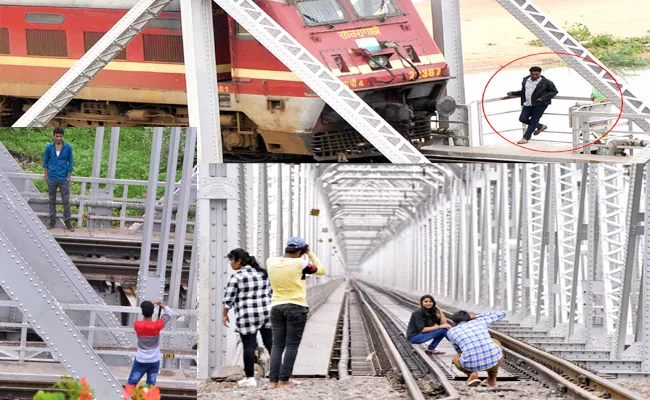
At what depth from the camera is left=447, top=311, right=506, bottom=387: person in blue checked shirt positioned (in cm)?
951

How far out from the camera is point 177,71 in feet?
55.6

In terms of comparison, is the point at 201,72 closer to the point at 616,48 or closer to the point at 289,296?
the point at 289,296

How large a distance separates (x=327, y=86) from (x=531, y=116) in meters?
4.07

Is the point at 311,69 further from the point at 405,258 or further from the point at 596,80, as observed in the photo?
the point at 405,258

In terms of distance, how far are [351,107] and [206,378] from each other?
17.4 ft

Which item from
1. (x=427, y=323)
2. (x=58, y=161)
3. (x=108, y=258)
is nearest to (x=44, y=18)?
(x=108, y=258)

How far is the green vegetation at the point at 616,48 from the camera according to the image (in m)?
39.7

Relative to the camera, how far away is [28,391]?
12.7 metres

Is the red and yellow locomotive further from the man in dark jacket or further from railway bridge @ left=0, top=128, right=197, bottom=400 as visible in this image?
the man in dark jacket

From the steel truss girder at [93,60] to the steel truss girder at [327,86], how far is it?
1241mm

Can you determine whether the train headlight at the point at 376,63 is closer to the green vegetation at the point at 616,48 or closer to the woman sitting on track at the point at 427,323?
the woman sitting on track at the point at 427,323

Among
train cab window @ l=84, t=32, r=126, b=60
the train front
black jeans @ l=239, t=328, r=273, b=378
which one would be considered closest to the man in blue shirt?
black jeans @ l=239, t=328, r=273, b=378

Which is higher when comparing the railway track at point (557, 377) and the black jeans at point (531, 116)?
the black jeans at point (531, 116)

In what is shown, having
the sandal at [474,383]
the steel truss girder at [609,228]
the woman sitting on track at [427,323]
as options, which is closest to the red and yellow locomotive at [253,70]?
the steel truss girder at [609,228]
